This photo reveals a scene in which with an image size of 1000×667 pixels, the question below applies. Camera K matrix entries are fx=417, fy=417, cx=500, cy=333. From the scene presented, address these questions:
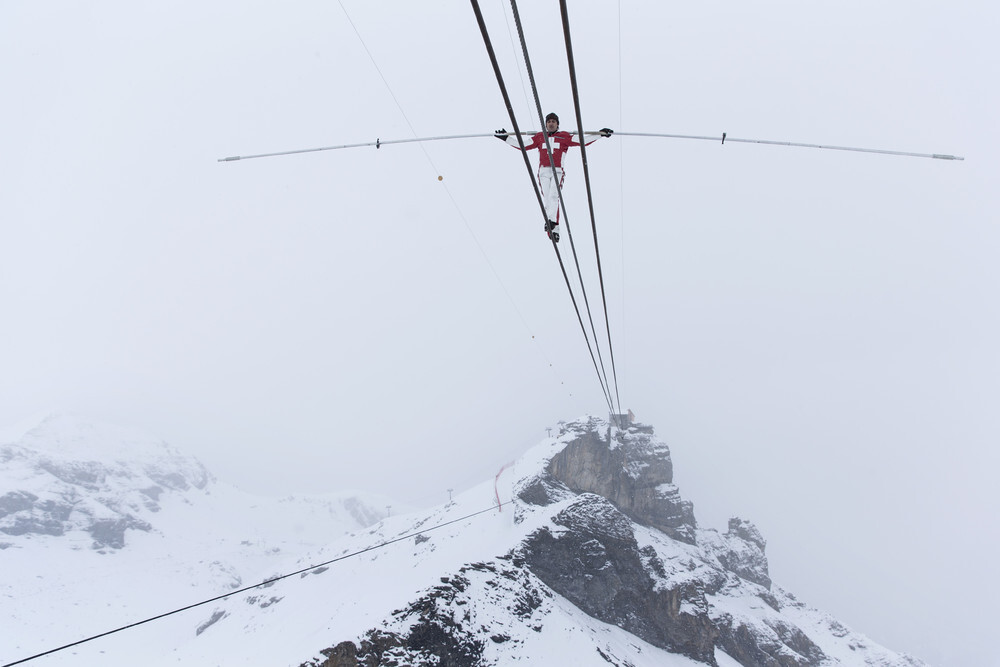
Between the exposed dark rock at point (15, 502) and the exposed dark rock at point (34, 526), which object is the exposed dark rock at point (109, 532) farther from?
the exposed dark rock at point (15, 502)

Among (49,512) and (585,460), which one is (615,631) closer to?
(585,460)

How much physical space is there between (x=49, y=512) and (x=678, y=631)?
174938 millimetres

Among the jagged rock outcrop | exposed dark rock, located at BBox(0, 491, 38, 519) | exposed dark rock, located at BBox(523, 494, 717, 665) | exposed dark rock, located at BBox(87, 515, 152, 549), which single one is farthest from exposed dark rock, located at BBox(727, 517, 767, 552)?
exposed dark rock, located at BBox(0, 491, 38, 519)

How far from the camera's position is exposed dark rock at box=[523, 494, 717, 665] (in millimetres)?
43719

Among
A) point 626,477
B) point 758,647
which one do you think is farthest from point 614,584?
point 626,477

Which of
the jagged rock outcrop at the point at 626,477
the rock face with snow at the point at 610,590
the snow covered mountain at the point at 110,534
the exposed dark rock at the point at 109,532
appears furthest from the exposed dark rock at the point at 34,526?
the jagged rock outcrop at the point at 626,477

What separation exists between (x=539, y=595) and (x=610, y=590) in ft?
45.7

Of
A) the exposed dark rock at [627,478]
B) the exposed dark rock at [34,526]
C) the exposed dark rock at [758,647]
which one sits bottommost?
the exposed dark rock at [34,526]

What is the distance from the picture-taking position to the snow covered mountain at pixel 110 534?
88.7m

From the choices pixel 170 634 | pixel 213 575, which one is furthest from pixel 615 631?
pixel 213 575

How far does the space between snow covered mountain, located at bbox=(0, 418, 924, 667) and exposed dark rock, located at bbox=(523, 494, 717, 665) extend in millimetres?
148

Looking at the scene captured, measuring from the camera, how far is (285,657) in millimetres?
25203

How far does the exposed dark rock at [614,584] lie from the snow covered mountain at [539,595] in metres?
0.15

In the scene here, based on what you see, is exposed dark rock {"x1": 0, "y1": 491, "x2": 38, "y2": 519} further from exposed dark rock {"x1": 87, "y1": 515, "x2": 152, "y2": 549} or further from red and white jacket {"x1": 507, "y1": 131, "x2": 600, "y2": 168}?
red and white jacket {"x1": 507, "y1": 131, "x2": 600, "y2": 168}
